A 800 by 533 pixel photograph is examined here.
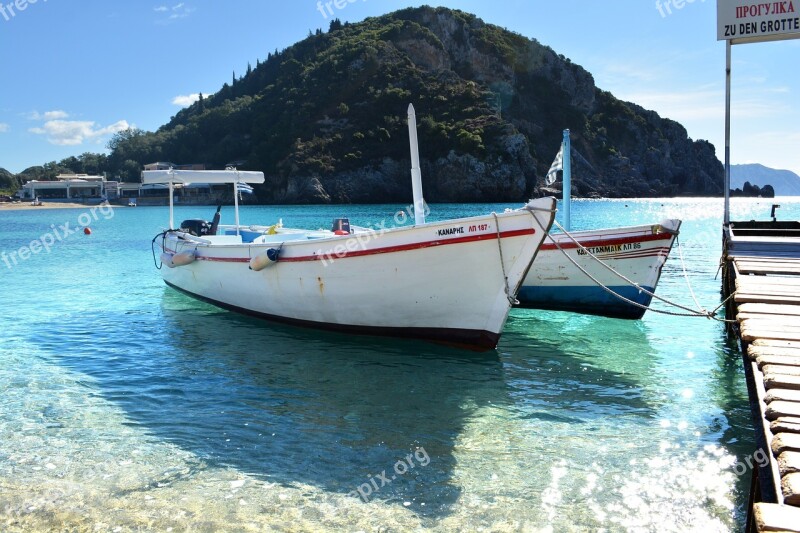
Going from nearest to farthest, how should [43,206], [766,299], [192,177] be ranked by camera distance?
[766,299]
[192,177]
[43,206]

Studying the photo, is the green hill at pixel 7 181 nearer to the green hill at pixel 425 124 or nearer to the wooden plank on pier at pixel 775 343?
the green hill at pixel 425 124

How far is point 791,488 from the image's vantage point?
Answer: 327cm

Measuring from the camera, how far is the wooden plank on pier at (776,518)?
9.70 ft

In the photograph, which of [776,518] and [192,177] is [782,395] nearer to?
[776,518]

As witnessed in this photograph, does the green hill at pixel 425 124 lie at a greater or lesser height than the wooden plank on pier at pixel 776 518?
greater

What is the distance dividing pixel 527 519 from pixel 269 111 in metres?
132

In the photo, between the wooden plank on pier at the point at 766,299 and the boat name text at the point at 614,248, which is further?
the boat name text at the point at 614,248

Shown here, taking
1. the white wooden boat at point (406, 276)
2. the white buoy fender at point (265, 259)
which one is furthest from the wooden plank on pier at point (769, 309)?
the white buoy fender at point (265, 259)

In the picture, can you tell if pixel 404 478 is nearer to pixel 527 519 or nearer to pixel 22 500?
pixel 527 519

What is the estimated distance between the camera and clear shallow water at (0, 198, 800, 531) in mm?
5211

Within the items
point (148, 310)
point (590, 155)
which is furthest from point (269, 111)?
point (148, 310)

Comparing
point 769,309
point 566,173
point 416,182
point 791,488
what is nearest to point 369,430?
point 791,488

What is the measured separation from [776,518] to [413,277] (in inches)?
261

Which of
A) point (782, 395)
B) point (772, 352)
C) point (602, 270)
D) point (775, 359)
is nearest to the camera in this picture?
point (782, 395)
